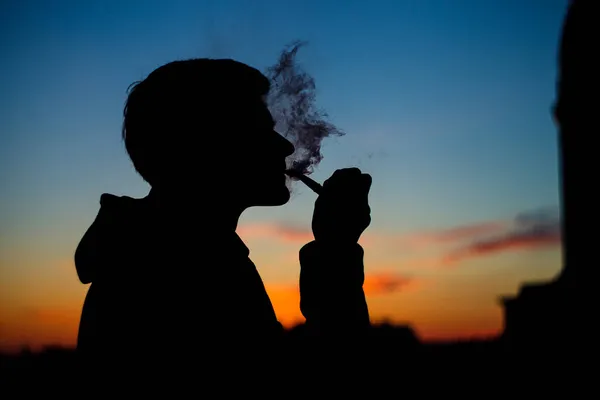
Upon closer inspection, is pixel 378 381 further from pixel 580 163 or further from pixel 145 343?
pixel 580 163

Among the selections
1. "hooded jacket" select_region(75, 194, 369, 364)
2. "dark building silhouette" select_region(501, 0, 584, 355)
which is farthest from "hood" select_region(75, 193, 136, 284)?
"dark building silhouette" select_region(501, 0, 584, 355)

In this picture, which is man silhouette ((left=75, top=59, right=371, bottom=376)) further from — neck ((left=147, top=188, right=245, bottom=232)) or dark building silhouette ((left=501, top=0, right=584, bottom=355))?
dark building silhouette ((left=501, top=0, right=584, bottom=355))

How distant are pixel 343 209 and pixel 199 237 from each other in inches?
28.7

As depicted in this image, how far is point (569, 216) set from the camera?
12.0m

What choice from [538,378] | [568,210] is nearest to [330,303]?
[538,378]

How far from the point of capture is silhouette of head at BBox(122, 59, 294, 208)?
213 cm

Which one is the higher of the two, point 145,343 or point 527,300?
point 527,300

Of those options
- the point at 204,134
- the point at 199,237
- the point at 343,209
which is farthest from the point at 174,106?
the point at 343,209

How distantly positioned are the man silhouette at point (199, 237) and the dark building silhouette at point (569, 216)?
622 centimetres

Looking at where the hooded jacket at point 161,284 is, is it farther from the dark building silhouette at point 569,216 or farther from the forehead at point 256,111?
the dark building silhouette at point 569,216

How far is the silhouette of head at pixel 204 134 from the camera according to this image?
7.00 ft

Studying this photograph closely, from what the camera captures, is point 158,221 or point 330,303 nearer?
point 158,221

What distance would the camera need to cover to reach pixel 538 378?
23.6 feet

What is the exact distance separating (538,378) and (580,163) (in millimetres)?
5708
